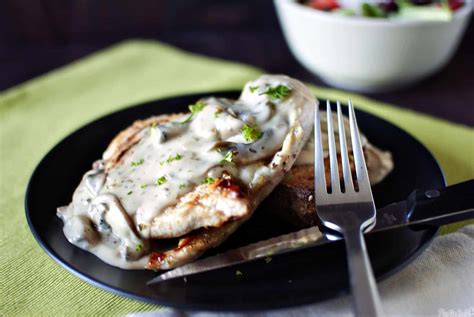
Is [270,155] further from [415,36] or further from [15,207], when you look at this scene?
[415,36]

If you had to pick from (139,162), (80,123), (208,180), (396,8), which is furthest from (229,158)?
(396,8)

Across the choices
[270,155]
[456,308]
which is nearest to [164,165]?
[270,155]

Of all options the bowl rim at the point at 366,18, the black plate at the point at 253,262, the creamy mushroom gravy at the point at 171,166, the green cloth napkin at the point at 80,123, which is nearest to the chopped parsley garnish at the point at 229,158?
the creamy mushroom gravy at the point at 171,166

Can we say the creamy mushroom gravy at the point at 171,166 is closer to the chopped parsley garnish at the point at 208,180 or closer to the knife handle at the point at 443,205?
the chopped parsley garnish at the point at 208,180

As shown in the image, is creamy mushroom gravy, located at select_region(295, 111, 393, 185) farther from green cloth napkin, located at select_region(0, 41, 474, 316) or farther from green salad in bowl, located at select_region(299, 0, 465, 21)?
green salad in bowl, located at select_region(299, 0, 465, 21)

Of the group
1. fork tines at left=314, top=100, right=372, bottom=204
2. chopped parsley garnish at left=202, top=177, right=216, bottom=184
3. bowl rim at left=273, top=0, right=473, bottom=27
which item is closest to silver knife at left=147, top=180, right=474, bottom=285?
fork tines at left=314, top=100, right=372, bottom=204
